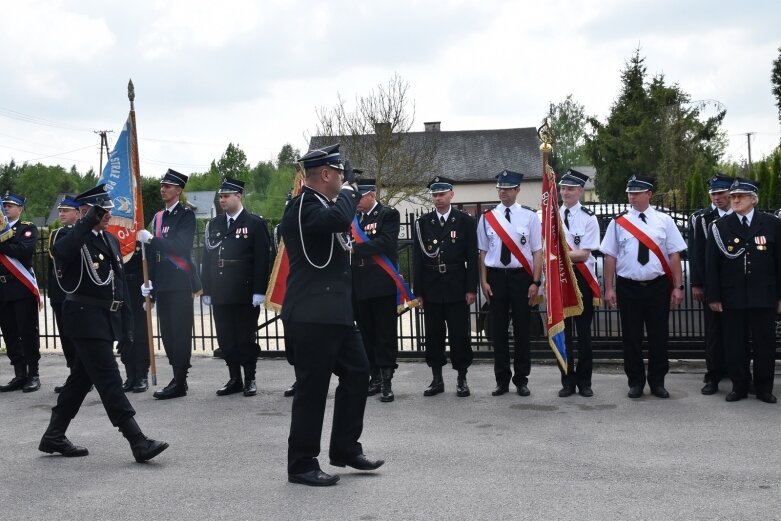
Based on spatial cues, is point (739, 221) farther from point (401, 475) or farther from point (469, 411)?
point (401, 475)

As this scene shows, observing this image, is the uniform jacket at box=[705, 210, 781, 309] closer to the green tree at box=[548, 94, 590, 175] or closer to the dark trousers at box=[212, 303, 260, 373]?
the dark trousers at box=[212, 303, 260, 373]

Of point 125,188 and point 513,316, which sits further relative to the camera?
point 125,188

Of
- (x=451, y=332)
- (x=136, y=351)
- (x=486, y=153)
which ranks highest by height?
(x=486, y=153)

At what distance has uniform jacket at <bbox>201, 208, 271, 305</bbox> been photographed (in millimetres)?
9305

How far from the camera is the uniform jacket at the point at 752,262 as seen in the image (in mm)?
8305

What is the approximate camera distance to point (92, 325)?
6.66m

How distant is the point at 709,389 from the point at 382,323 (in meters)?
3.20

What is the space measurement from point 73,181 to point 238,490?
404 ft

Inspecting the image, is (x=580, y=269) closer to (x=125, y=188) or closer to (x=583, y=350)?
(x=583, y=350)

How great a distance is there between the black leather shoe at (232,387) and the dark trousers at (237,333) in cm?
18

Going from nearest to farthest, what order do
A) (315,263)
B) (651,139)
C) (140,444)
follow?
(315,263) < (140,444) < (651,139)

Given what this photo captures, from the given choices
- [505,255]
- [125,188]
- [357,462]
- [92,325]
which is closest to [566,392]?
[505,255]

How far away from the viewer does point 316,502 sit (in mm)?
5426

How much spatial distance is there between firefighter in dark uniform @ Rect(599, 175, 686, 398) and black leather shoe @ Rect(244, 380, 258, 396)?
3.75 metres
